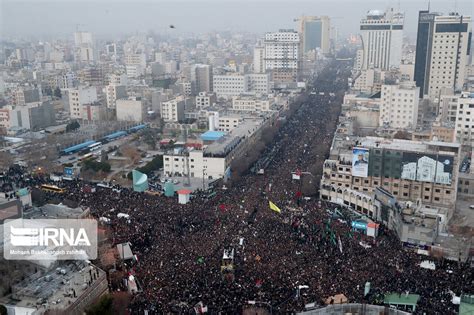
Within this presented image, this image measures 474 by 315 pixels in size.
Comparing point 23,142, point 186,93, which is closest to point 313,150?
point 23,142

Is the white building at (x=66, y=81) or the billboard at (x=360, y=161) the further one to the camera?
the white building at (x=66, y=81)

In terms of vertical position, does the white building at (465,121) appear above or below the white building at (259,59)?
below

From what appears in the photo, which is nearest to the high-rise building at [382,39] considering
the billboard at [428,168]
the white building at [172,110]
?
the white building at [172,110]

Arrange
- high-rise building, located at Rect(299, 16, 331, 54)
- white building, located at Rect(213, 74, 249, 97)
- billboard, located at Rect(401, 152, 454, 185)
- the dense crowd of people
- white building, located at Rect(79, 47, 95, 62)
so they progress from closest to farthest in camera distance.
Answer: the dense crowd of people, billboard, located at Rect(401, 152, 454, 185), white building, located at Rect(213, 74, 249, 97), white building, located at Rect(79, 47, 95, 62), high-rise building, located at Rect(299, 16, 331, 54)

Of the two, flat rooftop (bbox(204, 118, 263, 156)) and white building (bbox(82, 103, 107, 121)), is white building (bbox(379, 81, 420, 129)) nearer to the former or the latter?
flat rooftop (bbox(204, 118, 263, 156))

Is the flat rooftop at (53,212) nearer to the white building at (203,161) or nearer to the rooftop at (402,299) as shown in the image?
the white building at (203,161)

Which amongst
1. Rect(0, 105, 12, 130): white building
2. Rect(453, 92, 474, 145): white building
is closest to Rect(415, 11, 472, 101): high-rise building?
Rect(453, 92, 474, 145): white building

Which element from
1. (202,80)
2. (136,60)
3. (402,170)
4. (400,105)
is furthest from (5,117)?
(136,60)
